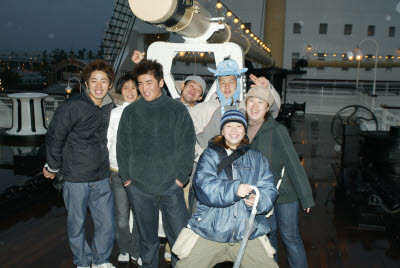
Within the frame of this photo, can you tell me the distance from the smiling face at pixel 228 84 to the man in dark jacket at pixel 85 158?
102 cm

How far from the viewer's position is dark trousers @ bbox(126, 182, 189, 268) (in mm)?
2766

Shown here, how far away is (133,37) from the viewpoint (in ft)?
49.9

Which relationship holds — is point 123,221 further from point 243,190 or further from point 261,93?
point 261,93

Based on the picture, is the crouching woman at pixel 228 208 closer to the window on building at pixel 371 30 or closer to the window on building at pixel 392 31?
the window on building at pixel 371 30

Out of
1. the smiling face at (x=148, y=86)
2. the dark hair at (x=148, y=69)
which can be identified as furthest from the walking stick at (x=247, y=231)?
the dark hair at (x=148, y=69)

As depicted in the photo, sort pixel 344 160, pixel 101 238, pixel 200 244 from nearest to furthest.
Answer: pixel 200 244, pixel 101 238, pixel 344 160

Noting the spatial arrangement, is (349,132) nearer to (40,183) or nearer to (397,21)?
(40,183)

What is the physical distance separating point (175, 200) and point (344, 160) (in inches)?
183

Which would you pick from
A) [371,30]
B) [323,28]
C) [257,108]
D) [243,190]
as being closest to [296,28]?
[323,28]

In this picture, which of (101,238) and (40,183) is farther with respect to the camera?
(40,183)

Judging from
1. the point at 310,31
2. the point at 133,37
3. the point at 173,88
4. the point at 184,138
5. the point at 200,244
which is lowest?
the point at 200,244

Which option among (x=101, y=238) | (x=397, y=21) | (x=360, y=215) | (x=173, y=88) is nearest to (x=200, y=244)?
(x=101, y=238)

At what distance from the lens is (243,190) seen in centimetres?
209

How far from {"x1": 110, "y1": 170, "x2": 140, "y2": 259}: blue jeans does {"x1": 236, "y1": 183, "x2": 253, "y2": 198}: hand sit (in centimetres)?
150
